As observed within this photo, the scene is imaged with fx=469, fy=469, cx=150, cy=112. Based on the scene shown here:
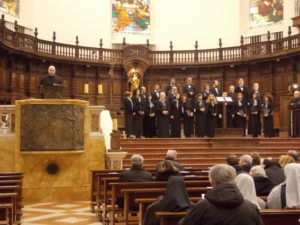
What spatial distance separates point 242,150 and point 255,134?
7.82 feet

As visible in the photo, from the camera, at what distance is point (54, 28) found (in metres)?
20.8

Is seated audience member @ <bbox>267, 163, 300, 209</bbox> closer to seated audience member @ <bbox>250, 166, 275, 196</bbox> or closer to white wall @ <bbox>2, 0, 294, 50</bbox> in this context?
Answer: seated audience member @ <bbox>250, 166, 275, 196</bbox>

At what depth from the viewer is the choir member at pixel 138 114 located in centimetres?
1438

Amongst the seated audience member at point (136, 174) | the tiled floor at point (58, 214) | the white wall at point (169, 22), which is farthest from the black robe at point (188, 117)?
the seated audience member at point (136, 174)

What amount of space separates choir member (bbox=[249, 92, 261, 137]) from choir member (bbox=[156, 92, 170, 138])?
277 cm

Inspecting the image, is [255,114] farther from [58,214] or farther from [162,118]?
[58,214]

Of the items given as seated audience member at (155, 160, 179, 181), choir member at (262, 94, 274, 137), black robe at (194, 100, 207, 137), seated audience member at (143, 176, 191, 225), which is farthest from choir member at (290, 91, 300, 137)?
seated audience member at (143, 176, 191, 225)

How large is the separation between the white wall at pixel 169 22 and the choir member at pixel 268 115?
691cm

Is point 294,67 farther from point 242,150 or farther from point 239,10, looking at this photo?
point 242,150

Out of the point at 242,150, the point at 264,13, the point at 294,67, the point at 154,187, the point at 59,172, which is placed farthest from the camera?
the point at 264,13

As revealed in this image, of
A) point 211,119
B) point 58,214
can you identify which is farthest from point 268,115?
point 58,214

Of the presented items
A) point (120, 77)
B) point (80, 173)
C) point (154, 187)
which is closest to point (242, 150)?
point (80, 173)

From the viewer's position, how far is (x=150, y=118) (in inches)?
593

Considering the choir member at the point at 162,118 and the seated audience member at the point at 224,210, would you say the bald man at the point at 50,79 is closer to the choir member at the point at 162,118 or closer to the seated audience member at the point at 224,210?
the choir member at the point at 162,118
